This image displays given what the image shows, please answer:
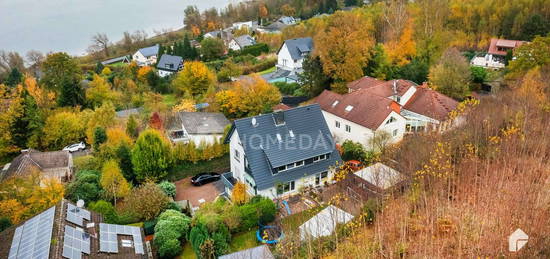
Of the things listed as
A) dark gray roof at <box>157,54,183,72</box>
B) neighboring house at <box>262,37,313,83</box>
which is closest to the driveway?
neighboring house at <box>262,37,313,83</box>

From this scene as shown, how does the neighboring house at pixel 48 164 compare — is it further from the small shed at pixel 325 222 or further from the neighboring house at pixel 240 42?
the neighboring house at pixel 240 42

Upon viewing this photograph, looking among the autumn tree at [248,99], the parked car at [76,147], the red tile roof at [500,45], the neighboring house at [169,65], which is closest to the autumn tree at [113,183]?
the parked car at [76,147]

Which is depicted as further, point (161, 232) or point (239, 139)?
point (239, 139)

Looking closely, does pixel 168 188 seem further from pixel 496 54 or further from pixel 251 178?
pixel 496 54

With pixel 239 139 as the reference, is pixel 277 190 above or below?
below

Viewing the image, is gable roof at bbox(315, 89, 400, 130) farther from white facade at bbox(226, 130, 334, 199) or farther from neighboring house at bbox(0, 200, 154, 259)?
neighboring house at bbox(0, 200, 154, 259)

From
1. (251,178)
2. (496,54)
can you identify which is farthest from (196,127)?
(496,54)

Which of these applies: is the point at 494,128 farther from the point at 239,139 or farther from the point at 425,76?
the point at 425,76

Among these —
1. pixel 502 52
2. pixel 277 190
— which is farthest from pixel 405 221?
pixel 502 52
